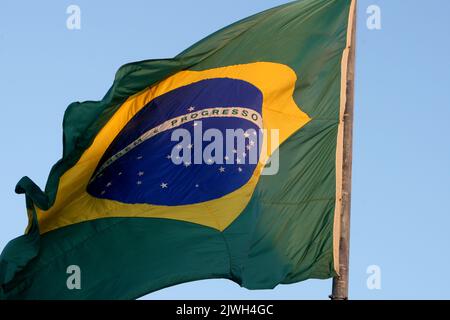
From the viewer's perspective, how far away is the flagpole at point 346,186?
14555 mm

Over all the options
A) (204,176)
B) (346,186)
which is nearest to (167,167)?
(204,176)

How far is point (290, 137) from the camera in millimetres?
15672

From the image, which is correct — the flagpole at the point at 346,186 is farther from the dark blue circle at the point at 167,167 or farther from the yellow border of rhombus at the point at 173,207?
the dark blue circle at the point at 167,167

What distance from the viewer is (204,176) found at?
1573 centimetres

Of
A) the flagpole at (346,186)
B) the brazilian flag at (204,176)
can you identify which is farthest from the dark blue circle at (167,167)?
the flagpole at (346,186)

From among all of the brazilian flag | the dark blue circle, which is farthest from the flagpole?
the dark blue circle

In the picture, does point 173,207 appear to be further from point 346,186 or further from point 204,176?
point 346,186

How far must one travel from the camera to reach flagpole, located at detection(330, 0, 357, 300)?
14555 mm

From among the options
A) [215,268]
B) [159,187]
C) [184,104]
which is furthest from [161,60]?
[215,268]

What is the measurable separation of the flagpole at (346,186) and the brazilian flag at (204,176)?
113mm

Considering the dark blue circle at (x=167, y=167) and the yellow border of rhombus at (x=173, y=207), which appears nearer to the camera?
the yellow border of rhombus at (x=173, y=207)

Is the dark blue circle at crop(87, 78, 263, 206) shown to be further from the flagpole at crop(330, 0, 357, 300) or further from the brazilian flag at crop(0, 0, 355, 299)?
the flagpole at crop(330, 0, 357, 300)

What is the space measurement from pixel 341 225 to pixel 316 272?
723mm
